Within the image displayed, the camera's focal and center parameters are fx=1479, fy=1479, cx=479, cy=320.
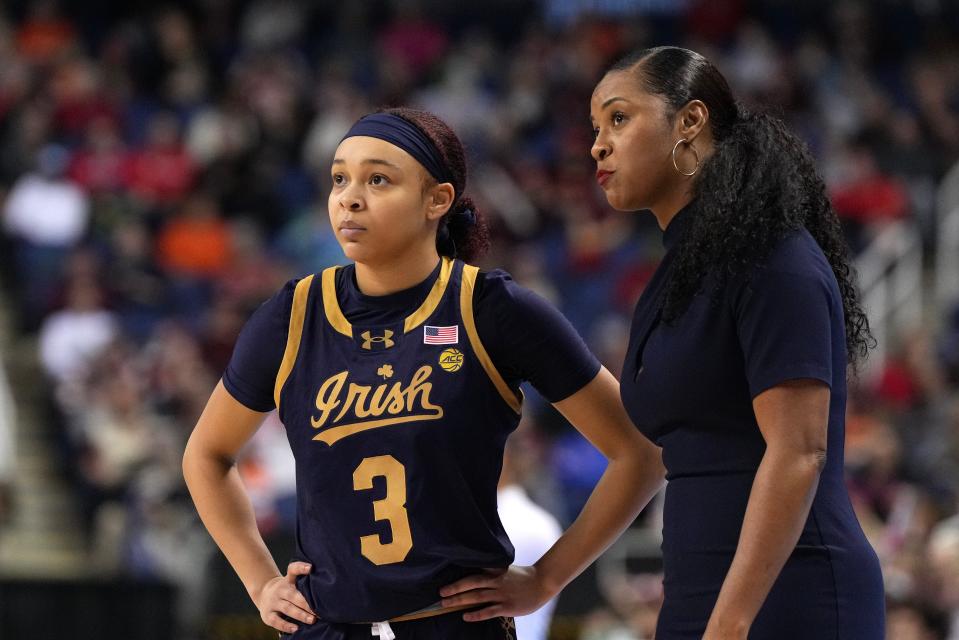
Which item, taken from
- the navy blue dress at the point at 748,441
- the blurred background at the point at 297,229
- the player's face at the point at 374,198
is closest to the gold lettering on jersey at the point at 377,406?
the player's face at the point at 374,198

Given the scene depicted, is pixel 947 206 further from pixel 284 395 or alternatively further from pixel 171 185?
pixel 284 395

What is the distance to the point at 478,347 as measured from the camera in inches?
130

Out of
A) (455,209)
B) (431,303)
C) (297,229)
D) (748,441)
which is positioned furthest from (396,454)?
(297,229)

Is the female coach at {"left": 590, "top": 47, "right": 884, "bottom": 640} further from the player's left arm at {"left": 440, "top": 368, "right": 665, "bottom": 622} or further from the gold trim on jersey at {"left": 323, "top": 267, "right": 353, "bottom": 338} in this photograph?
the gold trim on jersey at {"left": 323, "top": 267, "right": 353, "bottom": 338}

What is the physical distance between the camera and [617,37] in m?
13.8

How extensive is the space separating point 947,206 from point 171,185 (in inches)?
249

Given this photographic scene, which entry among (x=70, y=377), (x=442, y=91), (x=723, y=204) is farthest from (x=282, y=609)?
(x=442, y=91)

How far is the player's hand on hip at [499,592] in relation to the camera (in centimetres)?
325

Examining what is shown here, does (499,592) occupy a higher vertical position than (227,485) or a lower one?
lower

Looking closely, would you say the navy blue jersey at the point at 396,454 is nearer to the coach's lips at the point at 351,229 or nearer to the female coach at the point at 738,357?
the coach's lips at the point at 351,229

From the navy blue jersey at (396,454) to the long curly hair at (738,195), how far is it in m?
0.56

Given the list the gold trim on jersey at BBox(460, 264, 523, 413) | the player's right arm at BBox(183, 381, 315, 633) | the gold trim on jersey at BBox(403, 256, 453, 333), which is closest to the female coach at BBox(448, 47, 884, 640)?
the gold trim on jersey at BBox(460, 264, 523, 413)

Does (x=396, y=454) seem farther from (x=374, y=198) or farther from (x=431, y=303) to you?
(x=374, y=198)

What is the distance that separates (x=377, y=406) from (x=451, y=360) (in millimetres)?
195
